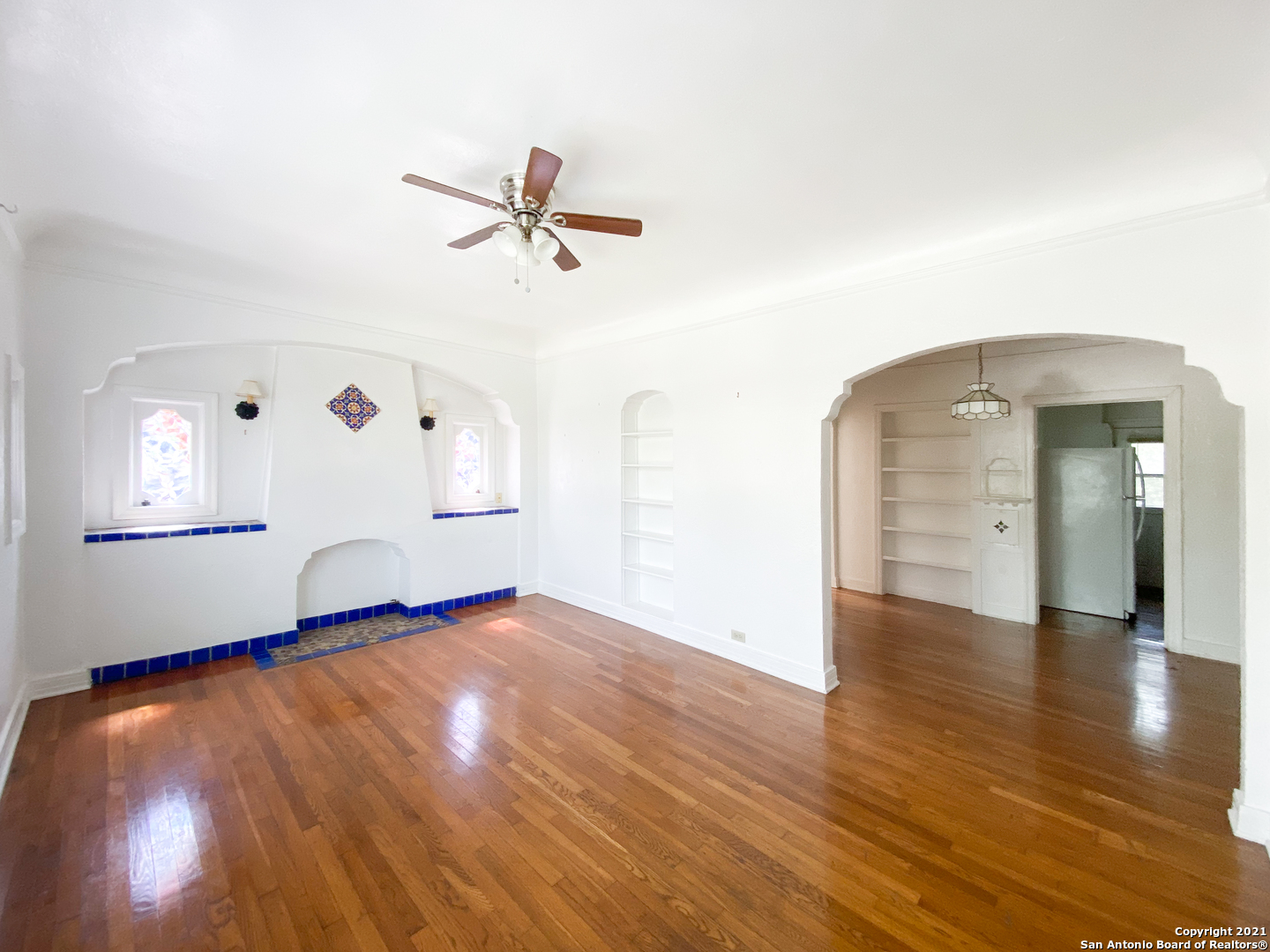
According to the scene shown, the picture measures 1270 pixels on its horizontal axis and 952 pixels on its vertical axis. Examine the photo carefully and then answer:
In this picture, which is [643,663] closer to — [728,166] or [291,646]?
[291,646]

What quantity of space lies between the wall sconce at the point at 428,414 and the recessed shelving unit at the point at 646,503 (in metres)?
2.05

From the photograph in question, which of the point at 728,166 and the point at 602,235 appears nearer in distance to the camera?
the point at 728,166

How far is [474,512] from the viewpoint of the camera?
5.33 m

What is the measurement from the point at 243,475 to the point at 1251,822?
6.40 meters

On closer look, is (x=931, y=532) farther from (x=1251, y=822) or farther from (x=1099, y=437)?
(x=1251, y=822)

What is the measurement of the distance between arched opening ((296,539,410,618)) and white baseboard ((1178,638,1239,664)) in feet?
22.2

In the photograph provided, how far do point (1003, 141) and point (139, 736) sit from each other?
17.0 ft

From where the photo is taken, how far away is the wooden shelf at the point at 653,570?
459 cm

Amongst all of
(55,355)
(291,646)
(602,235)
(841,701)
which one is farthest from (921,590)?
(55,355)

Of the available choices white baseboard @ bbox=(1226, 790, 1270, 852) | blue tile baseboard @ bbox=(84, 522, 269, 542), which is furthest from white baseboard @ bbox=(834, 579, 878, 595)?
blue tile baseboard @ bbox=(84, 522, 269, 542)

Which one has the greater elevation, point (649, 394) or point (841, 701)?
point (649, 394)

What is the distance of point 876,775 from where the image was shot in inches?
96.7

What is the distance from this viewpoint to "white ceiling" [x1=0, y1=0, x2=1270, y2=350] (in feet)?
4.86

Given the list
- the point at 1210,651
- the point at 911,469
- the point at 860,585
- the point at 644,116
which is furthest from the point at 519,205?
the point at 1210,651
